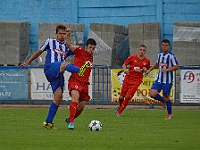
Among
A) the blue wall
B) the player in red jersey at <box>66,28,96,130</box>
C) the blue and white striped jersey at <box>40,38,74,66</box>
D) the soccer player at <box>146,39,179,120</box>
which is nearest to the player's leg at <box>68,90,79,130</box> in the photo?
the player in red jersey at <box>66,28,96,130</box>

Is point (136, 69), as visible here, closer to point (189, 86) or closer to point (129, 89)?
point (129, 89)

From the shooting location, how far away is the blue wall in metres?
29.2

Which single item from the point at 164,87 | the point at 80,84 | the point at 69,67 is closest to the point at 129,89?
the point at 164,87

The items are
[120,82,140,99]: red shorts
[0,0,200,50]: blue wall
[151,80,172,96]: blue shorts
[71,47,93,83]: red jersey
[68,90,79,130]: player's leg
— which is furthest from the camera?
[0,0,200,50]: blue wall

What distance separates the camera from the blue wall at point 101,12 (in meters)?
29.2

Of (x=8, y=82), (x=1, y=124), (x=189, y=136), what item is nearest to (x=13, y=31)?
(x=8, y=82)

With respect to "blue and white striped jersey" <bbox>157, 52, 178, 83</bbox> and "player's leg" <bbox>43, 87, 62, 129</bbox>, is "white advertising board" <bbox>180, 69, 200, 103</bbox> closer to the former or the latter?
"blue and white striped jersey" <bbox>157, 52, 178, 83</bbox>

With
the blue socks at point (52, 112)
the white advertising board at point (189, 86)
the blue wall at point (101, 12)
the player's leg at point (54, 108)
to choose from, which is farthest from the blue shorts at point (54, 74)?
the blue wall at point (101, 12)

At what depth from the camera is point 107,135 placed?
13828 millimetres

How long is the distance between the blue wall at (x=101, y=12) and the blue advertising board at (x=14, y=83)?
439 cm

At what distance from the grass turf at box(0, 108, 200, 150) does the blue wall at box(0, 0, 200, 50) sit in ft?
34.4

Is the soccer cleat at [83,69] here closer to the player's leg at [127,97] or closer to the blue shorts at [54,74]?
the blue shorts at [54,74]

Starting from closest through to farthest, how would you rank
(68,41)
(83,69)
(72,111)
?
(83,69) → (68,41) → (72,111)

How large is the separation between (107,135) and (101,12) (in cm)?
1677
